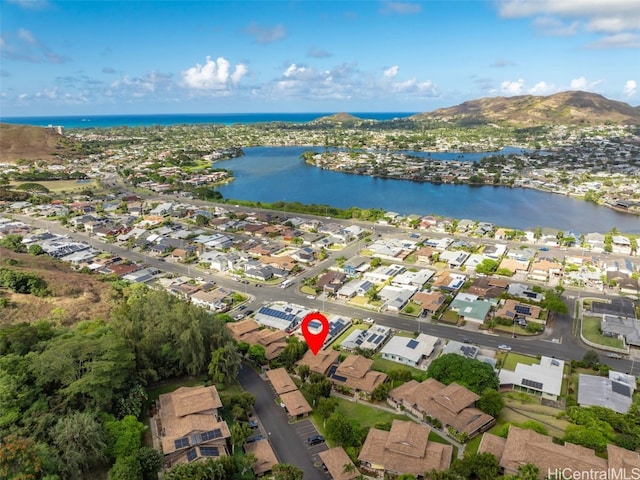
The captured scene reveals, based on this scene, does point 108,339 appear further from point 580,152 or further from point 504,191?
point 580,152

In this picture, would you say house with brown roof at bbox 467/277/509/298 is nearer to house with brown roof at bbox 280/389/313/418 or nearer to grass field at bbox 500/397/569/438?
grass field at bbox 500/397/569/438

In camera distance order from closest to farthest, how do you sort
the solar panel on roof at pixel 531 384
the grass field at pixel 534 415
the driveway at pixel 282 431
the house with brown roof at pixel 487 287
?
the driveway at pixel 282 431 < the grass field at pixel 534 415 < the solar panel on roof at pixel 531 384 < the house with brown roof at pixel 487 287

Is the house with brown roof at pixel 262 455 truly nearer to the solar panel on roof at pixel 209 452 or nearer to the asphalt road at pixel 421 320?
the solar panel on roof at pixel 209 452

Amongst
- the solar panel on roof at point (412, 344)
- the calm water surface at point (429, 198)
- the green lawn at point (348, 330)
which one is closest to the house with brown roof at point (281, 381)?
the green lawn at point (348, 330)

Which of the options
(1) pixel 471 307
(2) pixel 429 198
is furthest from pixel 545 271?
(2) pixel 429 198

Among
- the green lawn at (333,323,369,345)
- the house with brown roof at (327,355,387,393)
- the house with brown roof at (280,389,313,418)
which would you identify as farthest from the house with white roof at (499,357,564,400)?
the house with brown roof at (280,389,313,418)

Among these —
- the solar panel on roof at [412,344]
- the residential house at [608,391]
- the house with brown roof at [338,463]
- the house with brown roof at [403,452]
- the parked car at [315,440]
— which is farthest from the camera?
the solar panel on roof at [412,344]
